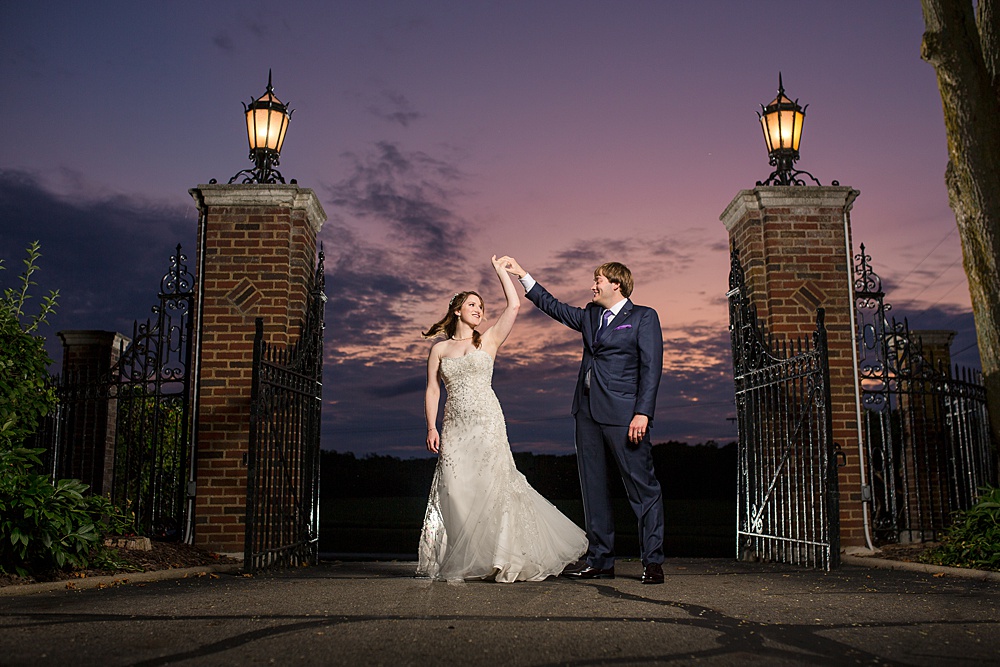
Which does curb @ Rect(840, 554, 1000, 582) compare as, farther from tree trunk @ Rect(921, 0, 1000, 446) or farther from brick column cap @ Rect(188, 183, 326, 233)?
brick column cap @ Rect(188, 183, 326, 233)

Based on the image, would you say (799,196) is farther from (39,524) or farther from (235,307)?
(39,524)

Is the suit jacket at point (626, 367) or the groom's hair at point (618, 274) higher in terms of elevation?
the groom's hair at point (618, 274)

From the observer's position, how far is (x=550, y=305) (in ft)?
18.5

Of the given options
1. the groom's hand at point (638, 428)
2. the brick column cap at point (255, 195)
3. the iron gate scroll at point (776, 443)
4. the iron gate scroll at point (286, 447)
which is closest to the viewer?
the groom's hand at point (638, 428)

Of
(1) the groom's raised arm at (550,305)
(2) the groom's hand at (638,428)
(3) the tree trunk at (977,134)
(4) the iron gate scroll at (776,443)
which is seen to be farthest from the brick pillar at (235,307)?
(3) the tree trunk at (977,134)

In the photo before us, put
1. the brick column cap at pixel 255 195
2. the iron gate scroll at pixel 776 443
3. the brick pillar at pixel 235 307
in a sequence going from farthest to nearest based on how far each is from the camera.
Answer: the brick column cap at pixel 255 195, the brick pillar at pixel 235 307, the iron gate scroll at pixel 776 443

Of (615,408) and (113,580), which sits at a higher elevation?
(615,408)

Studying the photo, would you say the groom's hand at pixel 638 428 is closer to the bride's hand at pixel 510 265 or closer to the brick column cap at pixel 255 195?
the bride's hand at pixel 510 265

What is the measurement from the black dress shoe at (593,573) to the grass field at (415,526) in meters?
6.47

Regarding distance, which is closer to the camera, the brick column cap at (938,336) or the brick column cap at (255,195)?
the brick column cap at (255,195)

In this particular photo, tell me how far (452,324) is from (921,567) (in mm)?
3769

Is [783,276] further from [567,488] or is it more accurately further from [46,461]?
[567,488]

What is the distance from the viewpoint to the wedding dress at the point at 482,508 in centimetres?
520

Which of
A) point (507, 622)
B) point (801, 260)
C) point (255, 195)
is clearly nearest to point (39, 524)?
point (507, 622)
